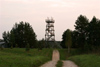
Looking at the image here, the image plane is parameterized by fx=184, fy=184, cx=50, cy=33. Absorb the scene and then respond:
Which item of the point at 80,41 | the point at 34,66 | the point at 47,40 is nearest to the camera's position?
the point at 34,66

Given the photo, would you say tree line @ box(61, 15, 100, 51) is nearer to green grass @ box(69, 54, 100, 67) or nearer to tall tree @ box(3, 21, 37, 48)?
tall tree @ box(3, 21, 37, 48)

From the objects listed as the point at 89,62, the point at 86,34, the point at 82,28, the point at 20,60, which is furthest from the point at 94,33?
the point at 20,60

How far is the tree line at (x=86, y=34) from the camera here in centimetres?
5602

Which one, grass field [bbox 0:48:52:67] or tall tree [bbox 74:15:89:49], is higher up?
tall tree [bbox 74:15:89:49]

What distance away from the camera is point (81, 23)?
207ft

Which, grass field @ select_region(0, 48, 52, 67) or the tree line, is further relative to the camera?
the tree line

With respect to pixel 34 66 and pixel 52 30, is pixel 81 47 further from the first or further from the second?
pixel 34 66

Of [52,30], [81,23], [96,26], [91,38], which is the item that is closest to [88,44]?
[91,38]

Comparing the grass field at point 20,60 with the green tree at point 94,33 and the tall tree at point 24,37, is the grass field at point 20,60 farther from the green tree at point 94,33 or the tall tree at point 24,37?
the tall tree at point 24,37

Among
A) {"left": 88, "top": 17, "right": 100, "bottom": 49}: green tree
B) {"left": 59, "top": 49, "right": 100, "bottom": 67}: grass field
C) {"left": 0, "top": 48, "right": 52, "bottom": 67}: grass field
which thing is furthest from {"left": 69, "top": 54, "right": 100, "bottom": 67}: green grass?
{"left": 88, "top": 17, "right": 100, "bottom": 49}: green tree

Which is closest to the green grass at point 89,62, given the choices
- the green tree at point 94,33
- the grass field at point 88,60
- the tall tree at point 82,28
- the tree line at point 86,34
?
the grass field at point 88,60

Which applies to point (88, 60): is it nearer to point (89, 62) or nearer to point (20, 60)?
point (89, 62)

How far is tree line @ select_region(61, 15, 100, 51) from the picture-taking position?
56.0 meters

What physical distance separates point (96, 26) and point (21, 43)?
1456 inches
